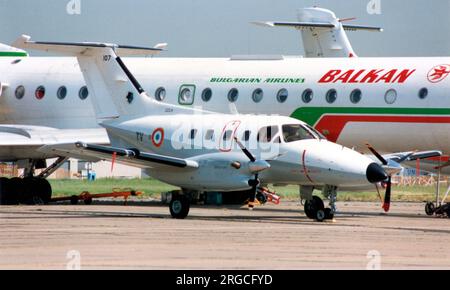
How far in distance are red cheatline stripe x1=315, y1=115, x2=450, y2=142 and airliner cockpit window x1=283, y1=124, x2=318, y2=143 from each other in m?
5.50

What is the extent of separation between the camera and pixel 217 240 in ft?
69.2

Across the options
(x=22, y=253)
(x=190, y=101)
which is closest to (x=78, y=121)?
(x=190, y=101)

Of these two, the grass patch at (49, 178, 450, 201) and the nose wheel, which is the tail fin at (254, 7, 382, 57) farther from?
the nose wheel

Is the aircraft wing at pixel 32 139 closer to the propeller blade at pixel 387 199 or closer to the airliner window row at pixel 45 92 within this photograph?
the airliner window row at pixel 45 92

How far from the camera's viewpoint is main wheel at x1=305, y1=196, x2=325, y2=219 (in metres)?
27.2

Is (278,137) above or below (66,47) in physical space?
below

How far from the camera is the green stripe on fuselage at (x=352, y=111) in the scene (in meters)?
32.0

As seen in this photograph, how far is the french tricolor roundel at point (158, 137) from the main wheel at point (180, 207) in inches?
107
